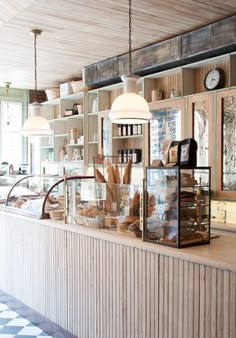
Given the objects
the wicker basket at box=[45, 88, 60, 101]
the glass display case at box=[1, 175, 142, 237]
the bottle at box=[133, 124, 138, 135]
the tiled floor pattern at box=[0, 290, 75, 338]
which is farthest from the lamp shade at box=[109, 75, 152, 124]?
the wicker basket at box=[45, 88, 60, 101]

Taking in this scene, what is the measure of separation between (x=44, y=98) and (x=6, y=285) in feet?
16.2

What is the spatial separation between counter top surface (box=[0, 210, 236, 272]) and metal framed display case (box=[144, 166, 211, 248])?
2.6 inches

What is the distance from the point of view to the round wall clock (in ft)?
14.8

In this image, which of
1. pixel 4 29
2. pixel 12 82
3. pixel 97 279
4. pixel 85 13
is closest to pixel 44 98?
pixel 12 82

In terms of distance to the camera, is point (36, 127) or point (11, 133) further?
point (11, 133)

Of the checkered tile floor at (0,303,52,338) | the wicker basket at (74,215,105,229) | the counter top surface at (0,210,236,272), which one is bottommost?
the checkered tile floor at (0,303,52,338)

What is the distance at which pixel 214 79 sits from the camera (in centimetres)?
458

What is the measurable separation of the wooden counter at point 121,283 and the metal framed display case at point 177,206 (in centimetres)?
9

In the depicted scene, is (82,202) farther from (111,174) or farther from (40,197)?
(40,197)

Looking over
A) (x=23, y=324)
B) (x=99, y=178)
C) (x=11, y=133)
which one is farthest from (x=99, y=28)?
(x=11, y=133)

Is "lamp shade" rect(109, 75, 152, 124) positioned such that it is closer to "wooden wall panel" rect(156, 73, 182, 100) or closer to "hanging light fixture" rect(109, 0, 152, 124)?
"hanging light fixture" rect(109, 0, 152, 124)

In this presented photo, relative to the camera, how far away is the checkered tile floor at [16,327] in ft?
11.1

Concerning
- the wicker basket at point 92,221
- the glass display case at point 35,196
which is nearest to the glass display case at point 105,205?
the wicker basket at point 92,221

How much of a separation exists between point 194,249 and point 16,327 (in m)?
2.00
